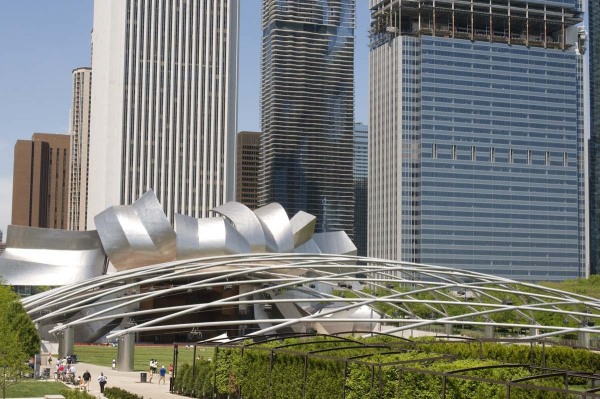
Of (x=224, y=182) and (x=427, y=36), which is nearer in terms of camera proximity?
(x=224, y=182)

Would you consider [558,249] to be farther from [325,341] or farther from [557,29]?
[325,341]

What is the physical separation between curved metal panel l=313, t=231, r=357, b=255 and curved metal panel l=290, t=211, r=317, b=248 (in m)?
3.88

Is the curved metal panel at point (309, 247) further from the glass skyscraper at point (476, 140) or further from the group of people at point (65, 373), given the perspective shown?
the glass skyscraper at point (476, 140)

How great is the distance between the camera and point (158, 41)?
110m

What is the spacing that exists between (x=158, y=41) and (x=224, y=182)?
17.6 meters

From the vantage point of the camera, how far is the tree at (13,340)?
37.1 meters

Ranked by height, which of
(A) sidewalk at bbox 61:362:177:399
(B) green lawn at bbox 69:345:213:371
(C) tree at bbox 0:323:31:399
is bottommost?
(B) green lawn at bbox 69:345:213:371

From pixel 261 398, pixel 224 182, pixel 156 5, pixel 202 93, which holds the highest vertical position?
pixel 156 5

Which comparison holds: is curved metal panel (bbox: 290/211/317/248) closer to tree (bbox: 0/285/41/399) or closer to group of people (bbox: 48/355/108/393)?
group of people (bbox: 48/355/108/393)

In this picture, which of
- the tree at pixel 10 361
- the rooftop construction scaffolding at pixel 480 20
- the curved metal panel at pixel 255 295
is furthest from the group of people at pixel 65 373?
the rooftop construction scaffolding at pixel 480 20

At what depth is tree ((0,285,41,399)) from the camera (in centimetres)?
3706

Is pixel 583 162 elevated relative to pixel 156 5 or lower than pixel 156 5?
lower

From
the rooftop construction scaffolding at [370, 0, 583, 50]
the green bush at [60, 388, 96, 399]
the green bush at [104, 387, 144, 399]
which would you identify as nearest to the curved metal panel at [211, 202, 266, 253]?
the green bush at [104, 387, 144, 399]

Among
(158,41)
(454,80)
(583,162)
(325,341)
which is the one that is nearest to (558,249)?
(583,162)
